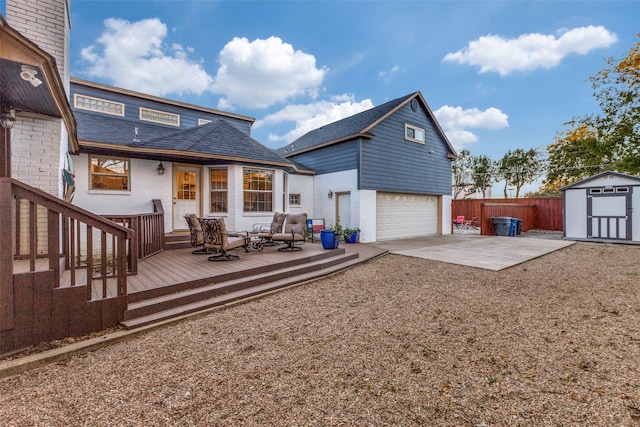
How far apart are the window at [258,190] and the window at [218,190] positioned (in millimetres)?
644

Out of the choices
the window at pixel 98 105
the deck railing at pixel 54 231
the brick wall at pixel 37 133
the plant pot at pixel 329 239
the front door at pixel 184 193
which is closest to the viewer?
the deck railing at pixel 54 231

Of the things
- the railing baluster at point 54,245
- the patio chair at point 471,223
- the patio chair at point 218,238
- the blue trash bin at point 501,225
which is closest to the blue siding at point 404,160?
the blue trash bin at point 501,225

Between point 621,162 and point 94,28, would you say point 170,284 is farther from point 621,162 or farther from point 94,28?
point 621,162

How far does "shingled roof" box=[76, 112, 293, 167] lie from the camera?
7.84 meters

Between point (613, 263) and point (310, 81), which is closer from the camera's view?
point (613, 263)

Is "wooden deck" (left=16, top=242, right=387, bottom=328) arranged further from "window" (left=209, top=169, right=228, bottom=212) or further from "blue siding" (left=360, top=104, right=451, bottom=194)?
"blue siding" (left=360, top=104, right=451, bottom=194)

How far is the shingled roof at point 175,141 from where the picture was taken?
25.7 feet

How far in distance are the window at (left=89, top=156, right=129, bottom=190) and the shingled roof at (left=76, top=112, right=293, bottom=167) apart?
0.54 metres

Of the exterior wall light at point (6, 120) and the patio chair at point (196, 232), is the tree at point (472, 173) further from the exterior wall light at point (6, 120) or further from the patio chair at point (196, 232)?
the exterior wall light at point (6, 120)

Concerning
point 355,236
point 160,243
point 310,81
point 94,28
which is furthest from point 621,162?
point 94,28

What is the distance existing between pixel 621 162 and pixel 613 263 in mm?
13050

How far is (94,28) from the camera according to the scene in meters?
8.86

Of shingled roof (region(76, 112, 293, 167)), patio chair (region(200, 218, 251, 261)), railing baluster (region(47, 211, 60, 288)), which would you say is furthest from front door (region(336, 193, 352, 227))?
railing baluster (region(47, 211, 60, 288))

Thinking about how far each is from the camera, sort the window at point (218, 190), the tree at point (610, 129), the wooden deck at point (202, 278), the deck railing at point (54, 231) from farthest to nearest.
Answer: the tree at point (610, 129), the window at point (218, 190), the wooden deck at point (202, 278), the deck railing at point (54, 231)
